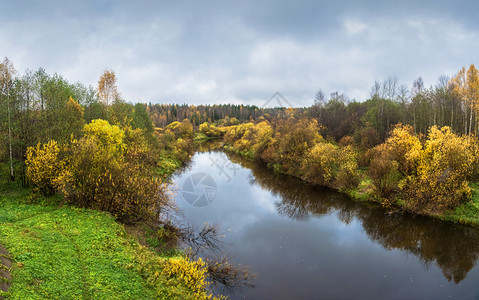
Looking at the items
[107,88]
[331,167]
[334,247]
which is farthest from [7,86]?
[331,167]

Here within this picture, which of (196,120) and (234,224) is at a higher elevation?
(196,120)

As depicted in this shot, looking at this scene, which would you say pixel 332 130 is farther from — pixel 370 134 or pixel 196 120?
pixel 196 120

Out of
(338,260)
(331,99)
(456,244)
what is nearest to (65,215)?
(338,260)

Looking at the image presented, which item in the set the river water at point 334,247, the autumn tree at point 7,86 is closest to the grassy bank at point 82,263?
the river water at point 334,247

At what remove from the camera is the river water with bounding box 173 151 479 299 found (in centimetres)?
1421

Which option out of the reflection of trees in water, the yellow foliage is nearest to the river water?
the reflection of trees in water

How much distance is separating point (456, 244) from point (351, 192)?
11778mm

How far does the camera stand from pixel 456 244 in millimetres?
18766

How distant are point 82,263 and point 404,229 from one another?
2395 centimetres

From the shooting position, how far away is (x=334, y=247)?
18766 mm

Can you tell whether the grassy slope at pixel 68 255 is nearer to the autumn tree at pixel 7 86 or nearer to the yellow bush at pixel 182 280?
the yellow bush at pixel 182 280

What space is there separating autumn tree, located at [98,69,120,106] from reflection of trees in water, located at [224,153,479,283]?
1169 inches

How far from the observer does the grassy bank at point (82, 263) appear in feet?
30.0

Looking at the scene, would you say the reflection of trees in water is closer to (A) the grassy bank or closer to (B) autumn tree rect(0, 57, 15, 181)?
(A) the grassy bank
